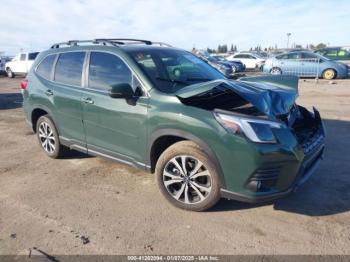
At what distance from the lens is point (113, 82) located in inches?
169

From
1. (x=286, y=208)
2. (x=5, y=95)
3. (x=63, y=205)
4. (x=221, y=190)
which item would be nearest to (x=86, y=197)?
(x=63, y=205)

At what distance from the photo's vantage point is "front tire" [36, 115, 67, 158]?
5398mm

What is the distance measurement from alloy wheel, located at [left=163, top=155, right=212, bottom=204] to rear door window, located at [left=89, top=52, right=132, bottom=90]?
3.92 feet

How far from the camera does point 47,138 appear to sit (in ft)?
18.4

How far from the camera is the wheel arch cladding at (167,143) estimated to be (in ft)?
11.1

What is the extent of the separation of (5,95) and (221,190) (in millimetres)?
13907

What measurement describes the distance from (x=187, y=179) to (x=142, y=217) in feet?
2.14

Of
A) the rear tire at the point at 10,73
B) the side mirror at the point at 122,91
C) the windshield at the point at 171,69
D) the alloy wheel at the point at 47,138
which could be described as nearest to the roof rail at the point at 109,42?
the windshield at the point at 171,69

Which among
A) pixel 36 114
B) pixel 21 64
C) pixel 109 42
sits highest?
pixel 109 42

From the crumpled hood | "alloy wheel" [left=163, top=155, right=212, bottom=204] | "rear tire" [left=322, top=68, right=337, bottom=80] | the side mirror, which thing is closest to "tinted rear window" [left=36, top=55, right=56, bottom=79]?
the side mirror

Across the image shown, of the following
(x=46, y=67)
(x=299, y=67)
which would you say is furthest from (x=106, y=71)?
(x=299, y=67)

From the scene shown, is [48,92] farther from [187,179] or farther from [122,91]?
[187,179]

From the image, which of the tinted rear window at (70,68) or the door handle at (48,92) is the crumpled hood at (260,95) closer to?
the tinted rear window at (70,68)

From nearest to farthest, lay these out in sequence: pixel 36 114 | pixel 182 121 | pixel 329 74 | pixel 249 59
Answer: pixel 182 121, pixel 36 114, pixel 329 74, pixel 249 59
